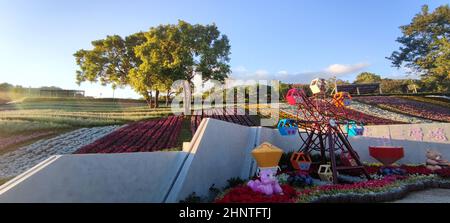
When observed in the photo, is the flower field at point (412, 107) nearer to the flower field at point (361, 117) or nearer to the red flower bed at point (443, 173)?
the flower field at point (361, 117)

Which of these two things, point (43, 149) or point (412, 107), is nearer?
point (43, 149)

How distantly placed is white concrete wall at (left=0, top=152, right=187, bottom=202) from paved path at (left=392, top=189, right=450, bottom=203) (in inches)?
253

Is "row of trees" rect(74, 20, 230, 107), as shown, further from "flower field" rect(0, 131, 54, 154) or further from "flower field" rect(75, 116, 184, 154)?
"flower field" rect(0, 131, 54, 154)

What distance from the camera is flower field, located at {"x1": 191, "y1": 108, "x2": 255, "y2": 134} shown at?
57.1ft

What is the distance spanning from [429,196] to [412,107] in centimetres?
1626

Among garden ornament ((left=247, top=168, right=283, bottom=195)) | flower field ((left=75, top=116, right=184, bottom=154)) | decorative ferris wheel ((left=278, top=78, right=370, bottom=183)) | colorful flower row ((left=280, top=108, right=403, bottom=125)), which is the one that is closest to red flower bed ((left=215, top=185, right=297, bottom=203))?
garden ornament ((left=247, top=168, right=283, bottom=195))

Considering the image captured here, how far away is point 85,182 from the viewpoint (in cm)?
693

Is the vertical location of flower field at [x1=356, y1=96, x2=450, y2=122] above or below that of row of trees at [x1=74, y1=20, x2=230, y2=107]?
below

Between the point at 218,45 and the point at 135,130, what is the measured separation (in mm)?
9353

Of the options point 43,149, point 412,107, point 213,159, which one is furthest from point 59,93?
point 412,107

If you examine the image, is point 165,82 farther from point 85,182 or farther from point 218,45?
point 85,182

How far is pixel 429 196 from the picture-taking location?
30.2 ft

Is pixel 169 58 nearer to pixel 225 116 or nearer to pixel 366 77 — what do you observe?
pixel 225 116
